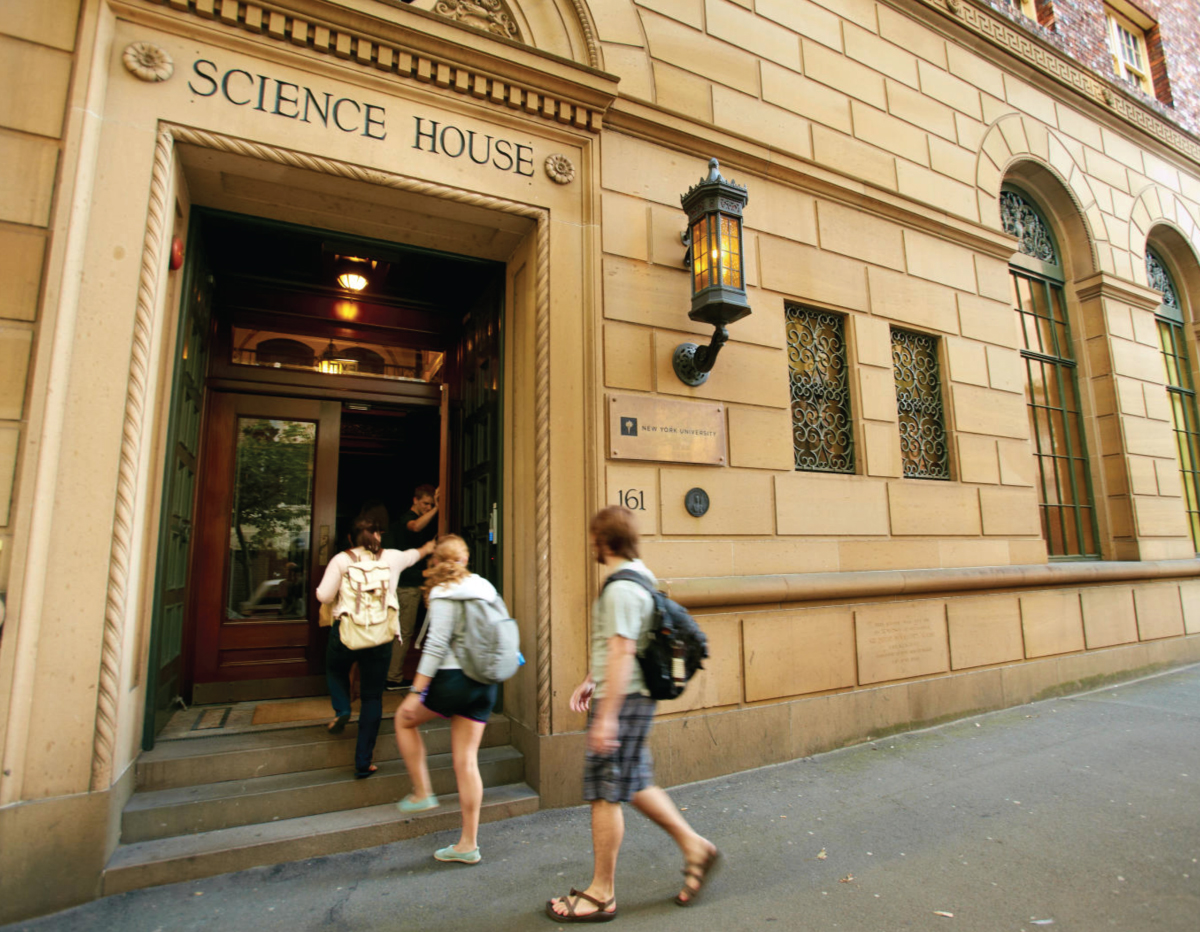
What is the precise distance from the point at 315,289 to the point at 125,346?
300cm

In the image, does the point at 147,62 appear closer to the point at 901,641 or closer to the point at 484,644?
the point at 484,644

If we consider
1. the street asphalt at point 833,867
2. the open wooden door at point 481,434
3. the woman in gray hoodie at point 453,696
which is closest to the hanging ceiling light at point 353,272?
the open wooden door at point 481,434

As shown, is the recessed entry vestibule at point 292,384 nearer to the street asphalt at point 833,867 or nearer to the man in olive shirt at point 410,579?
the man in olive shirt at point 410,579

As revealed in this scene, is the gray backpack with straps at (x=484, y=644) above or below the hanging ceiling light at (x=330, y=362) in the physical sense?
below

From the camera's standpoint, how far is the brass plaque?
491 cm

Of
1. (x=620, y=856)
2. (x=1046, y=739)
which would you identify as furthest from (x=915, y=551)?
(x=620, y=856)

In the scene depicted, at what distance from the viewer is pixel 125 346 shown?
3.61 meters

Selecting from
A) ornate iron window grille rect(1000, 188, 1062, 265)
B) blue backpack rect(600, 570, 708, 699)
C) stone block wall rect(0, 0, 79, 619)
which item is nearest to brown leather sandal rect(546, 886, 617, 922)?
blue backpack rect(600, 570, 708, 699)

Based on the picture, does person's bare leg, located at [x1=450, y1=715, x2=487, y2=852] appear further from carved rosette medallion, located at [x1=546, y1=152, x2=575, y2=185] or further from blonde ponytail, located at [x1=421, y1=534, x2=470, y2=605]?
carved rosette medallion, located at [x1=546, y1=152, x2=575, y2=185]

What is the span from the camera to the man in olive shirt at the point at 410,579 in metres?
6.13

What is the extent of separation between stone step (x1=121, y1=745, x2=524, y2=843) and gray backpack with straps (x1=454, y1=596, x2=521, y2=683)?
128 centimetres

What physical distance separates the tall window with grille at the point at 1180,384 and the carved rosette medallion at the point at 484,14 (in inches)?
399

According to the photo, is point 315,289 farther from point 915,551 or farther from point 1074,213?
point 1074,213

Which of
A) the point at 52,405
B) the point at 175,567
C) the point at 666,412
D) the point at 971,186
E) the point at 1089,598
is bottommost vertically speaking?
the point at 1089,598
